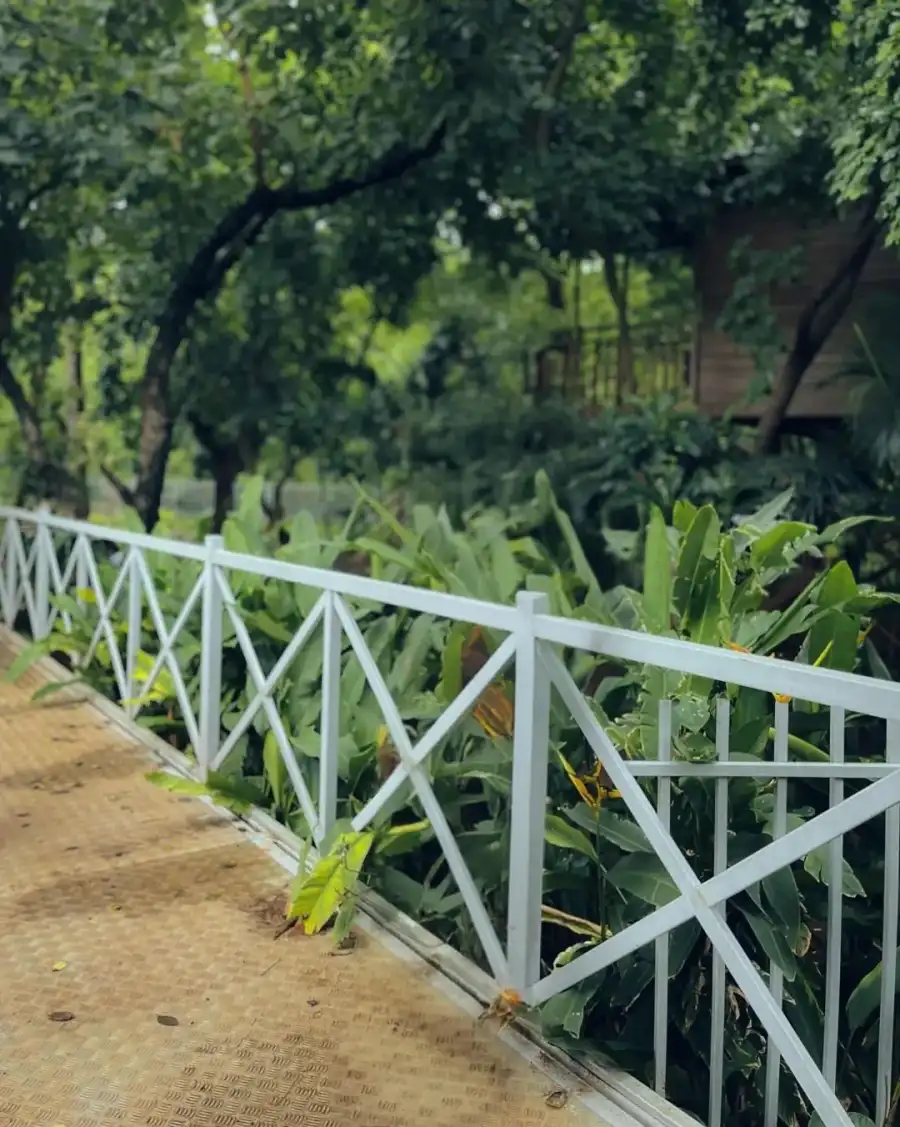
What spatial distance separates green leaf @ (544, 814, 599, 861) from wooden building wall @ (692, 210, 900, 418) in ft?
21.0

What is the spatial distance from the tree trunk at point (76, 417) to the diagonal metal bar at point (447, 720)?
785 cm

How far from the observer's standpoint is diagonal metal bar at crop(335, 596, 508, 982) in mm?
2557

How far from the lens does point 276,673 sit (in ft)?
12.0

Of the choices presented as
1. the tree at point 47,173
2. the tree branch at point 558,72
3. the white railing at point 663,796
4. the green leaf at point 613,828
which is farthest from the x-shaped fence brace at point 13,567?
the green leaf at point 613,828

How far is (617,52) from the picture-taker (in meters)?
9.17

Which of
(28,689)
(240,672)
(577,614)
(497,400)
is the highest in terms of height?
(497,400)

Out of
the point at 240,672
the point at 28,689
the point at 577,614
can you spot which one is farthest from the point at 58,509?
the point at 577,614

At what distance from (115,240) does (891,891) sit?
8.01 m

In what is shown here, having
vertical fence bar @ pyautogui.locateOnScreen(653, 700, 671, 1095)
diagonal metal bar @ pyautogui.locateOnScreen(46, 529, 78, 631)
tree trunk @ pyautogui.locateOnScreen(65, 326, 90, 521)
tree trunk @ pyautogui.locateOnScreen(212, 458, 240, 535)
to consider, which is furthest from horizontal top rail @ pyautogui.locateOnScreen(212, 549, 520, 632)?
tree trunk @ pyautogui.locateOnScreen(212, 458, 240, 535)

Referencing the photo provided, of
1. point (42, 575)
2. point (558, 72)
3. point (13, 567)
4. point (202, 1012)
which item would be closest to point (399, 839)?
point (202, 1012)

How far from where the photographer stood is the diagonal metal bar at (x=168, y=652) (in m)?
4.41

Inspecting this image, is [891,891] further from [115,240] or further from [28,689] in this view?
[115,240]

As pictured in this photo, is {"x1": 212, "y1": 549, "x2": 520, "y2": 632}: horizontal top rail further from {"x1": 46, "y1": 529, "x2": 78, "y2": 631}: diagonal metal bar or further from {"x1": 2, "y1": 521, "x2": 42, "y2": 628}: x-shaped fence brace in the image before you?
{"x1": 2, "y1": 521, "x2": 42, "y2": 628}: x-shaped fence brace

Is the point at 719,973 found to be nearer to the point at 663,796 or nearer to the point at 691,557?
the point at 663,796
